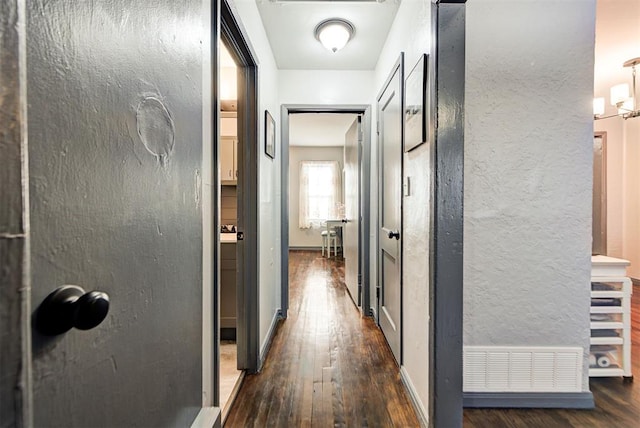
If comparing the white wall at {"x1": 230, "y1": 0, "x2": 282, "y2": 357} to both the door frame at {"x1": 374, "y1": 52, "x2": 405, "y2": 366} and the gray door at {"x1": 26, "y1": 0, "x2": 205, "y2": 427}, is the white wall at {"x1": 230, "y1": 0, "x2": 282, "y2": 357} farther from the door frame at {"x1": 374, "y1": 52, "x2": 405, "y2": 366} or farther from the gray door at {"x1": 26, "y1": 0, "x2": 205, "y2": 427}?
the gray door at {"x1": 26, "y1": 0, "x2": 205, "y2": 427}

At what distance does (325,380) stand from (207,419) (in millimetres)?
1311

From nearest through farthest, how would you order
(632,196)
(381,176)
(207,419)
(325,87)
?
(207,419), (381,176), (325,87), (632,196)

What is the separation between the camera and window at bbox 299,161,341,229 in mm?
7621

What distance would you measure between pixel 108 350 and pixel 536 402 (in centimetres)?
211

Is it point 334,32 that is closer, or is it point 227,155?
Result: point 334,32

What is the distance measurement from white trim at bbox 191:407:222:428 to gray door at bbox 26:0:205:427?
6 cm

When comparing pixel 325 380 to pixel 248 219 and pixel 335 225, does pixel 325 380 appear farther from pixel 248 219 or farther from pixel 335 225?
pixel 335 225

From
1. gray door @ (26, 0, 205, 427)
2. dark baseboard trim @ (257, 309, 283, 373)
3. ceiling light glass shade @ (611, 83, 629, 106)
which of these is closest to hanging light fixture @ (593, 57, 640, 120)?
ceiling light glass shade @ (611, 83, 629, 106)

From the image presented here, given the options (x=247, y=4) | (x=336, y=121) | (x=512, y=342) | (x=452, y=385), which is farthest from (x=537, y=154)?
(x=336, y=121)

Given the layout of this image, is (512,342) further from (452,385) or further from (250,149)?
(250,149)

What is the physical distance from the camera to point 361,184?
3.35 meters

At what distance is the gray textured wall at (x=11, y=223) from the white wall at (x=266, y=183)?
1.59m

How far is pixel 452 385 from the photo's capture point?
57.4 inches

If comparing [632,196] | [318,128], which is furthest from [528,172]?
[318,128]
